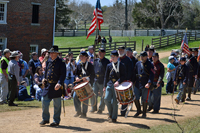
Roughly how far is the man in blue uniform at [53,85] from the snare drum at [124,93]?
168 cm

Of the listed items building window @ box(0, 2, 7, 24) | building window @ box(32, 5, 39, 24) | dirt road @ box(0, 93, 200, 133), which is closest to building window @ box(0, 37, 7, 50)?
building window @ box(0, 2, 7, 24)

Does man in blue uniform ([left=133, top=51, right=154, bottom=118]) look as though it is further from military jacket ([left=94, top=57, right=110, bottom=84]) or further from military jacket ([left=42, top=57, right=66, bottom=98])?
military jacket ([left=42, top=57, right=66, bottom=98])

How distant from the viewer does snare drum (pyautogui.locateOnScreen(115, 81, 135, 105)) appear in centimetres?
898

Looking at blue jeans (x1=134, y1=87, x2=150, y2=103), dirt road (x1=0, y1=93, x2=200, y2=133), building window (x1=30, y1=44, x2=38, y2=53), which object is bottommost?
dirt road (x1=0, y1=93, x2=200, y2=133)

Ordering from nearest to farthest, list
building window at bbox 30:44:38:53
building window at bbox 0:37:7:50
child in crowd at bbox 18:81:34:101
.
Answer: child in crowd at bbox 18:81:34:101 → building window at bbox 0:37:7:50 → building window at bbox 30:44:38:53

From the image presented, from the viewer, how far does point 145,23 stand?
196 ft

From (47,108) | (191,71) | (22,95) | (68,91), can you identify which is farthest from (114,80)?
(191,71)

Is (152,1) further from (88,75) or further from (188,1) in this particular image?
(88,75)

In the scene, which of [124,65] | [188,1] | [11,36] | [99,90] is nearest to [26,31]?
[11,36]

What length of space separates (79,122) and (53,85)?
156cm

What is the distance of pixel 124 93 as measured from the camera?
29.6 feet

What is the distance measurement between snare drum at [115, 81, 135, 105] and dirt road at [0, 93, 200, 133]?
2.43ft

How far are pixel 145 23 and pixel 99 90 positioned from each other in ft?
165

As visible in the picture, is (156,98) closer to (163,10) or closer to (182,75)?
(182,75)
